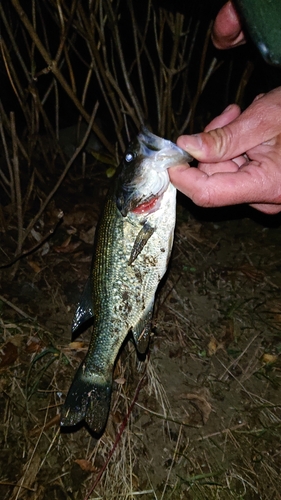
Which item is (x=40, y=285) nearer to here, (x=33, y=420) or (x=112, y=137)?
(x=33, y=420)

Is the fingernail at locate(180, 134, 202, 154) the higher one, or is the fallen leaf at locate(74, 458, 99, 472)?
the fingernail at locate(180, 134, 202, 154)

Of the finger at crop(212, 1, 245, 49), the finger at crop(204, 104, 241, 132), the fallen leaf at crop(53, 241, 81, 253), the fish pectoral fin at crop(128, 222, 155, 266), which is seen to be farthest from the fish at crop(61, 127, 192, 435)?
the fallen leaf at crop(53, 241, 81, 253)

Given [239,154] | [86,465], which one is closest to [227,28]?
[239,154]

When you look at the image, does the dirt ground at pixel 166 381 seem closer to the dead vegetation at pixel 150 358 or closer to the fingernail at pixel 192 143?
Answer: the dead vegetation at pixel 150 358

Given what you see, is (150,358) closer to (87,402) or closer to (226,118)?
(87,402)

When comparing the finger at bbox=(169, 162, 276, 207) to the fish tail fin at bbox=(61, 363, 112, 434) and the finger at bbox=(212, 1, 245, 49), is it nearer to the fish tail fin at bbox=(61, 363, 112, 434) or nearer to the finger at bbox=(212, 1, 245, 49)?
the finger at bbox=(212, 1, 245, 49)

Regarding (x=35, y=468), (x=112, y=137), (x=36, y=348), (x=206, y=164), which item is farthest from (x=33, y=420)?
(x=112, y=137)

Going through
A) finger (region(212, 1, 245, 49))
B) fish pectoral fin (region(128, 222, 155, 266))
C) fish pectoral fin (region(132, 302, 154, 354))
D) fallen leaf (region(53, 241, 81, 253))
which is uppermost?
finger (region(212, 1, 245, 49))
